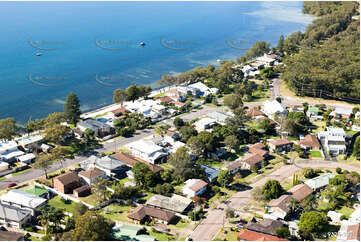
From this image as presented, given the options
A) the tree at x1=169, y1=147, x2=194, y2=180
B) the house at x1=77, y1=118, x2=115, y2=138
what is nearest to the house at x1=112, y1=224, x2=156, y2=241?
the tree at x1=169, y1=147, x2=194, y2=180

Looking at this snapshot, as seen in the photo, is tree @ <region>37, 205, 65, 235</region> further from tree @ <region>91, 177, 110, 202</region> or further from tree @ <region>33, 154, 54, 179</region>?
tree @ <region>33, 154, 54, 179</region>

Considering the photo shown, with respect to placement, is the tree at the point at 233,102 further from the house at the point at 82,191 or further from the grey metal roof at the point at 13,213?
A: the grey metal roof at the point at 13,213

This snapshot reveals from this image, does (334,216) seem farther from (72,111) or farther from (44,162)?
(72,111)

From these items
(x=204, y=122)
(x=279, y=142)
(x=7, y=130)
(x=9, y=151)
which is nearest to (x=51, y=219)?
(x=9, y=151)

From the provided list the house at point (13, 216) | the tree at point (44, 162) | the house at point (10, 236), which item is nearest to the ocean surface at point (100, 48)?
the tree at point (44, 162)

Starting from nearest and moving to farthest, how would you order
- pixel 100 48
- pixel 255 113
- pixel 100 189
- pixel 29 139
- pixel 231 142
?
1. pixel 100 189
2. pixel 231 142
3. pixel 29 139
4. pixel 255 113
5. pixel 100 48
